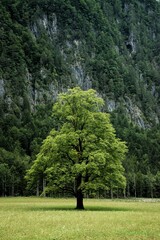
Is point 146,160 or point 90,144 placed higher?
point 146,160

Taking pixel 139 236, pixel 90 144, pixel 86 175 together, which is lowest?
pixel 139 236

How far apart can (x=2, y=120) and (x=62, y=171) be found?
149 meters

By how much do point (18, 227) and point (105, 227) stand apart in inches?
224

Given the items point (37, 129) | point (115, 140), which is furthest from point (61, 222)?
point (37, 129)

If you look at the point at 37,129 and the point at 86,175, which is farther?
the point at 37,129

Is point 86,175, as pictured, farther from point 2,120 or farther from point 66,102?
point 2,120

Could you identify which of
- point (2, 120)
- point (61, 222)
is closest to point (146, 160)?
point (2, 120)

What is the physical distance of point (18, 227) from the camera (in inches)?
994

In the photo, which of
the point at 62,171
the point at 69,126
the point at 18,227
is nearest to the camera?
the point at 18,227

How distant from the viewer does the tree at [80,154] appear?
149 feet

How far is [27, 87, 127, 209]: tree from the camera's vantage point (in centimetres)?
4538

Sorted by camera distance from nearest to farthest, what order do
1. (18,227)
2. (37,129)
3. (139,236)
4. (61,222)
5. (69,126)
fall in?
(139,236) < (18,227) < (61,222) < (69,126) < (37,129)

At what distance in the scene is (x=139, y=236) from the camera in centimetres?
2181

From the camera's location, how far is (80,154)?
46.9m
